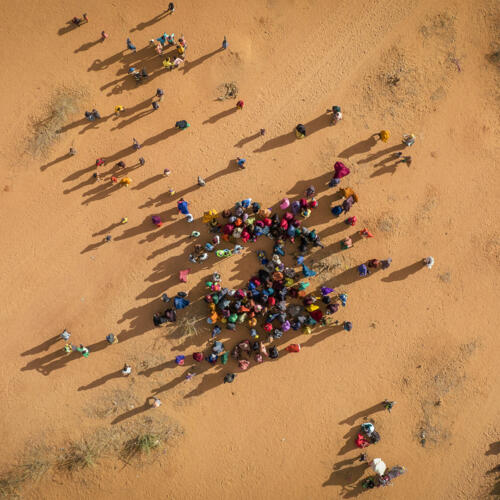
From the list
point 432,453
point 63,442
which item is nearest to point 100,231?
point 63,442

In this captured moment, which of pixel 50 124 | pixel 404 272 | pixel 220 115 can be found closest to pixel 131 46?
pixel 220 115

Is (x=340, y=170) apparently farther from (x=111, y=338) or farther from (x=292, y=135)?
(x=111, y=338)

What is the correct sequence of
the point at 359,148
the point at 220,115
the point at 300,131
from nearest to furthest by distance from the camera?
the point at 300,131 → the point at 220,115 → the point at 359,148

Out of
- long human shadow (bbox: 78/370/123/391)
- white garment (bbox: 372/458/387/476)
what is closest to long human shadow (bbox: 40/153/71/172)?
long human shadow (bbox: 78/370/123/391)

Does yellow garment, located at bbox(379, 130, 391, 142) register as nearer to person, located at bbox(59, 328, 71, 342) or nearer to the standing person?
the standing person

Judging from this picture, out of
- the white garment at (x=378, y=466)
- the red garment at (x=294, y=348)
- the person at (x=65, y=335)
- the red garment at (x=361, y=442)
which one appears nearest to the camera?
the person at (x=65, y=335)

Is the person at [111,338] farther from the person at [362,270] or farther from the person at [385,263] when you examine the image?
the person at [385,263]

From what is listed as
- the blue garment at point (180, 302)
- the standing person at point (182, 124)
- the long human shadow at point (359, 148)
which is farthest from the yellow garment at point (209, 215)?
the long human shadow at point (359, 148)
